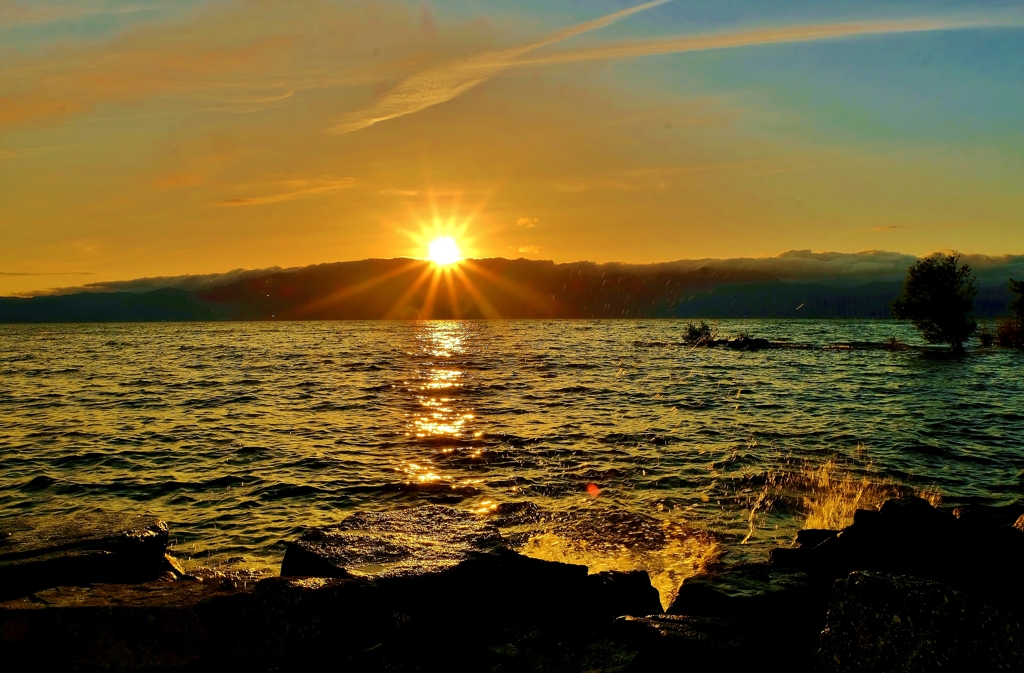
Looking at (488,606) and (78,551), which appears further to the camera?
(78,551)

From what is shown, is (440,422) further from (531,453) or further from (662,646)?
(662,646)

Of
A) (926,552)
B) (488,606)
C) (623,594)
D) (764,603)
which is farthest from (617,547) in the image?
(926,552)

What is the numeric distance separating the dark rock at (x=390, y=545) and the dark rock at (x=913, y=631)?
4.84 metres

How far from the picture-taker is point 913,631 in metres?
5.95

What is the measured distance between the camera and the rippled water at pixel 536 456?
1582cm

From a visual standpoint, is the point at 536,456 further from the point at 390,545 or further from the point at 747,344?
the point at 747,344

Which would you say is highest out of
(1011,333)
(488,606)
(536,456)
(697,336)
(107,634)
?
(1011,333)

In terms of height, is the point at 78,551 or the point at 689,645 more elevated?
the point at 78,551

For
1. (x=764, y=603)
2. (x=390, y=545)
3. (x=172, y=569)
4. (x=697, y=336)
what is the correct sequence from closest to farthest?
1. (x=764, y=603)
2. (x=390, y=545)
3. (x=172, y=569)
4. (x=697, y=336)

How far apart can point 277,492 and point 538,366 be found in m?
47.6

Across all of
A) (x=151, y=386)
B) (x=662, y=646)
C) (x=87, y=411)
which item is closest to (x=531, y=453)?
(x=662, y=646)

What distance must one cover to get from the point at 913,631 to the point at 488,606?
500cm

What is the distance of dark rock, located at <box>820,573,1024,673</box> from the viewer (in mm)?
5824

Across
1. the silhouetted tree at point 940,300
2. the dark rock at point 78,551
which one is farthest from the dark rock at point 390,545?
the silhouetted tree at point 940,300
